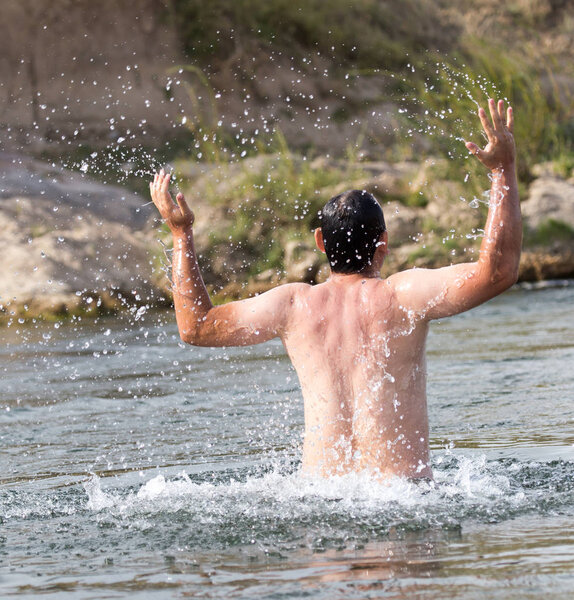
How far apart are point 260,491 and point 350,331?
811 millimetres

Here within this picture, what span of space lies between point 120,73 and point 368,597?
50.6ft

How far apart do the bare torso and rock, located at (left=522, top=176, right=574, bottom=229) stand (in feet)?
29.6

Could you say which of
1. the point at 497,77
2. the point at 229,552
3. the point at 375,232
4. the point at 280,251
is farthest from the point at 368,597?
the point at 497,77

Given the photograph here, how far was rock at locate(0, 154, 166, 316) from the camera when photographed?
447 inches

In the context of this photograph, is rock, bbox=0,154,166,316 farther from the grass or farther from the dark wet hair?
the dark wet hair

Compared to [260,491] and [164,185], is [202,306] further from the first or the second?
[260,491]

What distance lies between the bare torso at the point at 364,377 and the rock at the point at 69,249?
7994 mm

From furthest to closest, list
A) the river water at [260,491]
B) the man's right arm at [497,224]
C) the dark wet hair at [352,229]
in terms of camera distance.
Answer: the dark wet hair at [352,229], the man's right arm at [497,224], the river water at [260,491]

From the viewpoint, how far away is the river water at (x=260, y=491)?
2.94 meters

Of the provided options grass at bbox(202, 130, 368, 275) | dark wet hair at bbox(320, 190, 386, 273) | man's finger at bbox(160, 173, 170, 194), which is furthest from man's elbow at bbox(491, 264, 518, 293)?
grass at bbox(202, 130, 368, 275)

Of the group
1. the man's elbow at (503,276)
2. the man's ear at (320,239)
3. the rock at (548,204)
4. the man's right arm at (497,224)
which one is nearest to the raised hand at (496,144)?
the man's right arm at (497,224)

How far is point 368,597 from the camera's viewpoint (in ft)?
8.81

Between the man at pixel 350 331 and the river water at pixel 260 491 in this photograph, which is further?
the man at pixel 350 331

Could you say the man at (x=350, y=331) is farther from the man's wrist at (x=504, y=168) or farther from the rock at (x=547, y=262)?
the rock at (x=547, y=262)
